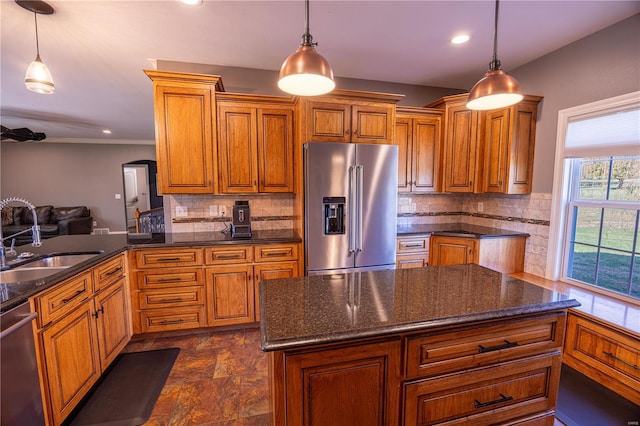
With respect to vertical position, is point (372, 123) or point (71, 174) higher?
point (372, 123)

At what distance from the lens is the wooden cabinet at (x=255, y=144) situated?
282 centimetres

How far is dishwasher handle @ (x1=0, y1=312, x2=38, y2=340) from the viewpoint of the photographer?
1.23m

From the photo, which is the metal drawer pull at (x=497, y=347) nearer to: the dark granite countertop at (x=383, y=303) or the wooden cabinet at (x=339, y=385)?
the dark granite countertop at (x=383, y=303)

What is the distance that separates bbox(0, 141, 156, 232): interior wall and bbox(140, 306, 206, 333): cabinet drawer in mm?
6237

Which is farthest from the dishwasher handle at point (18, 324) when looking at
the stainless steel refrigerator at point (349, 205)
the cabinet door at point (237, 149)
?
the stainless steel refrigerator at point (349, 205)

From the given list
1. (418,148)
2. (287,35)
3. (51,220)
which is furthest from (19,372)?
(51,220)

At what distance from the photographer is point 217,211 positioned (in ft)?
10.4

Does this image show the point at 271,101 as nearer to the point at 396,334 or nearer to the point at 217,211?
the point at 217,211

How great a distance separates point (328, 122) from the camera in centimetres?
276

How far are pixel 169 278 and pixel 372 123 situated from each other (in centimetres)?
244

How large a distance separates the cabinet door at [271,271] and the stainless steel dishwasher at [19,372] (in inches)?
60.6

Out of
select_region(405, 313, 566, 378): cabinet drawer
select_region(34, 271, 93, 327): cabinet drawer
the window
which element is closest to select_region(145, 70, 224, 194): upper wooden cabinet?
select_region(34, 271, 93, 327): cabinet drawer

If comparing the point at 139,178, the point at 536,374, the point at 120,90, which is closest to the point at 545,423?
the point at 536,374

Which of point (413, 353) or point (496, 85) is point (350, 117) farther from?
point (413, 353)
